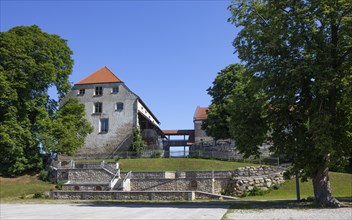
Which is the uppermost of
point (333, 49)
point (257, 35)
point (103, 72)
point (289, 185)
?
point (103, 72)

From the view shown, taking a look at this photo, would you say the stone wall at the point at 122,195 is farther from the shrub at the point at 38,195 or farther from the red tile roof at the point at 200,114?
the red tile roof at the point at 200,114

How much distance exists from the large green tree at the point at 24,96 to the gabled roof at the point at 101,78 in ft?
48.8

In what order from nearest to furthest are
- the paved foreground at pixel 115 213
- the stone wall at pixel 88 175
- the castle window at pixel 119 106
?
the paved foreground at pixel 115 213
the stone wall at pixel 88 175
the castle window at pixel 119 106

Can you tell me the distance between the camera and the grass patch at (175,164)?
40.5m

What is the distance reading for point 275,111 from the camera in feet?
69.7

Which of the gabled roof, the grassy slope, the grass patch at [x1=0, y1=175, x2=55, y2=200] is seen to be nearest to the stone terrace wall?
the grassy slope

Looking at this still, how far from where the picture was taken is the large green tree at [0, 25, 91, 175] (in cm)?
3738

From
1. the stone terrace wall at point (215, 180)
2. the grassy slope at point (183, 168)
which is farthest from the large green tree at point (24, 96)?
the stone terrace wall at point (215, 180)

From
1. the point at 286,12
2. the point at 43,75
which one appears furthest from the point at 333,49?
the point at 43,75

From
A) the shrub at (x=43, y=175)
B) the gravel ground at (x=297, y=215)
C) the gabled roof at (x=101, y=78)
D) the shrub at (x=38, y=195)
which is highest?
the gabled roof at (x=101, y=78)

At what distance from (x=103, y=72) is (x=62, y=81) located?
16.1 m

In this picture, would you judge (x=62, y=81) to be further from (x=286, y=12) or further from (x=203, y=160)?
(x=286, y=12)

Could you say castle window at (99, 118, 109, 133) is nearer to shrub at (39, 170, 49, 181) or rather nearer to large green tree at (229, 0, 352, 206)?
shrub at (39, 170, 49, 181)

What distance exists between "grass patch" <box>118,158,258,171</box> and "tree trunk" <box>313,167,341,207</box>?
1971cm
